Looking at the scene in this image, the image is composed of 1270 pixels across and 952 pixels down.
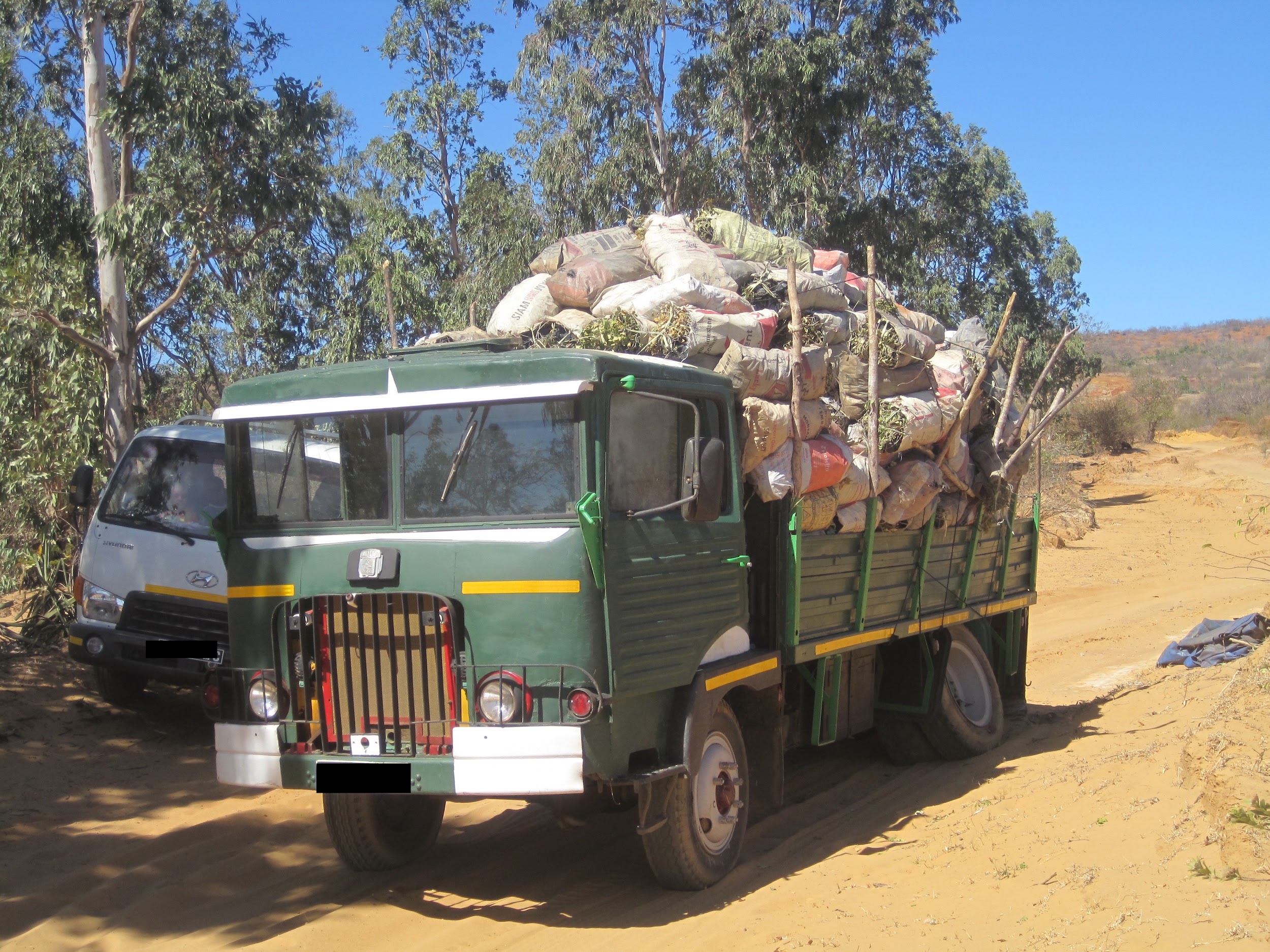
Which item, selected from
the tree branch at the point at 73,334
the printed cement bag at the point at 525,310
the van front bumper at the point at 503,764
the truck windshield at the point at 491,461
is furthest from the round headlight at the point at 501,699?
the tree branch at the point at 73,334

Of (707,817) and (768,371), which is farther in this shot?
(768,371)

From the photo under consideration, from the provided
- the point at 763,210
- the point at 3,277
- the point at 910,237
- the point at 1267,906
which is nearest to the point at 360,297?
the point at 3,277

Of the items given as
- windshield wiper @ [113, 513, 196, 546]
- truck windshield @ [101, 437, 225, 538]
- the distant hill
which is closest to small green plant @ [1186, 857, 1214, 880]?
windshield wiper @ [113, 513, 196, 546]

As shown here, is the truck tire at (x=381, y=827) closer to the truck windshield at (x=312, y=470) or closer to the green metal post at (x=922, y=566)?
the truck windshield at (x=312, y=470)

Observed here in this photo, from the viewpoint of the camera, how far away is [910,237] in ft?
70.4

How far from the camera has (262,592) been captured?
17.0 ft

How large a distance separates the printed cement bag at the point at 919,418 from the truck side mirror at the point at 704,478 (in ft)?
6.93

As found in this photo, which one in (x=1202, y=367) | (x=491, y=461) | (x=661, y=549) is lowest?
(x=661, y=549)

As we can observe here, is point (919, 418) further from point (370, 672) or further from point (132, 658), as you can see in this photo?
point (132, 658)

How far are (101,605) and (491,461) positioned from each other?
4.88m

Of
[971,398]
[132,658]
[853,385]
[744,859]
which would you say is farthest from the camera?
[132,658]

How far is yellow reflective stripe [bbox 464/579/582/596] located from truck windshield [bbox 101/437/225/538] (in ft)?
14.8

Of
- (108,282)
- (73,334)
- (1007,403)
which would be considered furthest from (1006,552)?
(108,282)

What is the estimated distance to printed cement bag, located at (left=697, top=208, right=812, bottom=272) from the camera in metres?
7.35
